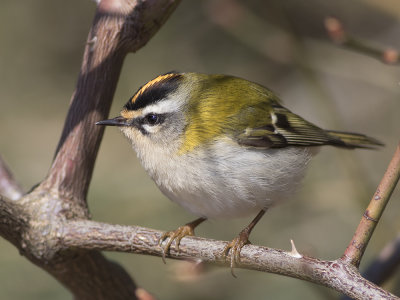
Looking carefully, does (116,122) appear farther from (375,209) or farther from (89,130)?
(375,209)

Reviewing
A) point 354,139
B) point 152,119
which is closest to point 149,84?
point 152,119

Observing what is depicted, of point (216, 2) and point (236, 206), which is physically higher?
point (216, 2)

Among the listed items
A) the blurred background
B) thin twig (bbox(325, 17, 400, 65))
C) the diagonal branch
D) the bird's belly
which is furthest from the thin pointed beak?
thin twig (bbox(325, 17, 400, 65))

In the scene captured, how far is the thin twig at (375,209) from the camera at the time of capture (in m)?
1.41

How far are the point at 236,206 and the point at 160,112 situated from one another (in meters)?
0.50

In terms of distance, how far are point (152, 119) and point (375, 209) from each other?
Answer: 1162 mm

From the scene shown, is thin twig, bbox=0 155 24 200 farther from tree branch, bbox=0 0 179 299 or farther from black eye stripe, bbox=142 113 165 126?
black eye stripe, bbox=142 113 165 126

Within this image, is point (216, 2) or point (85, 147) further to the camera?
point (216, 2)

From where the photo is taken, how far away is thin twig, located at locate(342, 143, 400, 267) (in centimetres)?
141

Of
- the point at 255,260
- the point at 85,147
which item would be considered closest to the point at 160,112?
the point at 85,147

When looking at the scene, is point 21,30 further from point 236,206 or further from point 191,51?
point 236,206

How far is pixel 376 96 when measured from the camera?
16.3 feet

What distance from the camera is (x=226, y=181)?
2.13 meters

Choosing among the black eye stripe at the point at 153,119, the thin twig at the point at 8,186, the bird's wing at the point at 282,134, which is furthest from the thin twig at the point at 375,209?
the thin twig at the point at 8,186
